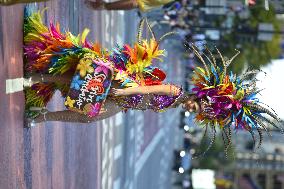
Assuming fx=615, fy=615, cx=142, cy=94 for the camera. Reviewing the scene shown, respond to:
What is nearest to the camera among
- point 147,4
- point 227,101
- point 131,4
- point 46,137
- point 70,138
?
point 227,101

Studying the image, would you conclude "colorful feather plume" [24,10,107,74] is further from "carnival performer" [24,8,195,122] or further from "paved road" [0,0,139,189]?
"paved road" [0,0,139,189]

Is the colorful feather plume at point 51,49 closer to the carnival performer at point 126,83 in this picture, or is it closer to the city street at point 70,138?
the carnival performer at point 126,83

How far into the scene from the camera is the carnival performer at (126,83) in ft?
19.7

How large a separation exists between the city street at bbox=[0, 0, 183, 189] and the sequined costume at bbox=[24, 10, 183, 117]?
170 mm

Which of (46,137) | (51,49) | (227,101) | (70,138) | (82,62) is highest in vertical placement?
(51,49)

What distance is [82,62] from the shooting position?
19.6ft

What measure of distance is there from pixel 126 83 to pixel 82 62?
0.51 metres

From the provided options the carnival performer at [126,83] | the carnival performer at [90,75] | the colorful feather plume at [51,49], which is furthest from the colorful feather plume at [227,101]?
the colorful feather plume at [51,49]

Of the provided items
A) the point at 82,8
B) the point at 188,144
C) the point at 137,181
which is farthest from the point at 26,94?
the point at 188,144

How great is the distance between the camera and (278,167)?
150 feet

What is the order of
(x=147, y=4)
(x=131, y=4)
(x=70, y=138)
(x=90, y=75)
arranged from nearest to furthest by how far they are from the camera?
(x=90, y=75) → (x=147, y=4) → (x=131, y=4) → (x=70, y=138)

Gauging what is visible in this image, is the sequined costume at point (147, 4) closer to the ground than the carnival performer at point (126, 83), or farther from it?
farther from it

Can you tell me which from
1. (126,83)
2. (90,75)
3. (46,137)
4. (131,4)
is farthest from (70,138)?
(90,75)

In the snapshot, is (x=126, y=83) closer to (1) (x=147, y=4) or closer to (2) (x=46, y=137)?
(1) (x=147, y=4)
